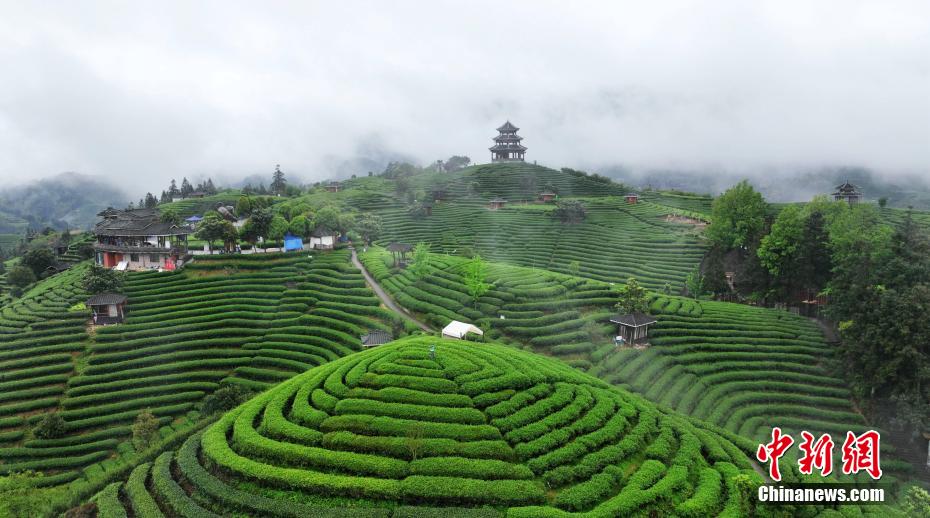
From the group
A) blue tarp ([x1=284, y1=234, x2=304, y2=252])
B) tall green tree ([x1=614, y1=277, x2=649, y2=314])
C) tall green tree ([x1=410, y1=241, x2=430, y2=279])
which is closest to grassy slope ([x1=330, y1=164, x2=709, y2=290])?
tall green tree ([x1=614, y1=277, x2=649, y2=314])

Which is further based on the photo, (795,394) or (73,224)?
(73,224)

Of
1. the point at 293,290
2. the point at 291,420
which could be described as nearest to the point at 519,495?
the point at 291,420

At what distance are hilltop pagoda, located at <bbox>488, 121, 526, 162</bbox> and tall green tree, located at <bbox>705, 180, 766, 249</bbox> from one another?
55.0 meters

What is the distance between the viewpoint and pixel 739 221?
5209cm

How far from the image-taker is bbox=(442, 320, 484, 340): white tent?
113ft

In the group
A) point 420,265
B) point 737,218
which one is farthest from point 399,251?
point 737,218

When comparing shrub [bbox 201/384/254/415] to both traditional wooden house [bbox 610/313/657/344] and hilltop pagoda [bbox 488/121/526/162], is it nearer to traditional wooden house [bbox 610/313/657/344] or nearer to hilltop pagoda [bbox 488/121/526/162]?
traditional wooden house [bbox 610/313/657/344]

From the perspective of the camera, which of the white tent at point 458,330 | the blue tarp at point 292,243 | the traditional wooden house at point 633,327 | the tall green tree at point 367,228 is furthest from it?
the tall green tree at point 367,228

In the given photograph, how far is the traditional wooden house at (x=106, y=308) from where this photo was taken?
39906mm

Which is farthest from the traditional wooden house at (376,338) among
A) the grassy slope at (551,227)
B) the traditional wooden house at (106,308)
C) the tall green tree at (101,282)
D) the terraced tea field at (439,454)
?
the grassy slope at (551,227)

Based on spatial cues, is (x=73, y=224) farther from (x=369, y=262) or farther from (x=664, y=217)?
(x=664, y=217)

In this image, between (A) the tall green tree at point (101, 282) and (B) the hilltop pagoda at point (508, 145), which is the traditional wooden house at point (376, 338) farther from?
(B) the hilltop pagoda at point (508, 145)

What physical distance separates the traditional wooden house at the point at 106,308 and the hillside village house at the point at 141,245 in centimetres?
949

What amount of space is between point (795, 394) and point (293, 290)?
38701 millimetres
